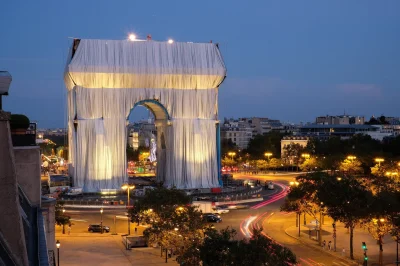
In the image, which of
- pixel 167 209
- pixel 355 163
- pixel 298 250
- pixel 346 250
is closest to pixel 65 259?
pixel 167 209

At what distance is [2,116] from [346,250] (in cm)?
2421

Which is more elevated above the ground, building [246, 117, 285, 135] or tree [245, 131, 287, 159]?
building [246, 117, 285, 135]

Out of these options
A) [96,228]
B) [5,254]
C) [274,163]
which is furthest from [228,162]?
[5,254]

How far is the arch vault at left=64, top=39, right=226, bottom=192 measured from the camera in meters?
50.9

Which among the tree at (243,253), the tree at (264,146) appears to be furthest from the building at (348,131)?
the tree at (243,253)

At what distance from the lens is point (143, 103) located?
178ft

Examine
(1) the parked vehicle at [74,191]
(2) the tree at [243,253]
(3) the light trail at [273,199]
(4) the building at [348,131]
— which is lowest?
(3) the light trail at [273,199]

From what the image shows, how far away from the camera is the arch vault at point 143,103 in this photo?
50938mm

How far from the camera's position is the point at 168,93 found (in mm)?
53750

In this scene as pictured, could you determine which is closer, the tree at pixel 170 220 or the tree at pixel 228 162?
the tree at pixel 170 220

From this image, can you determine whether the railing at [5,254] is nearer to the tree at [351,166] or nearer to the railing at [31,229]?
the railing at [31,229]

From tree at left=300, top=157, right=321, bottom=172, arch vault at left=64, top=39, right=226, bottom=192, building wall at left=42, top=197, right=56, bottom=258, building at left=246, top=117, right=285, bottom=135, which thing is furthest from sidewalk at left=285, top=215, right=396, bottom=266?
building at left=246, top=117, right=285, bottom=135

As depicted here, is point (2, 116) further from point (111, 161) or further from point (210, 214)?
point (111, 161)

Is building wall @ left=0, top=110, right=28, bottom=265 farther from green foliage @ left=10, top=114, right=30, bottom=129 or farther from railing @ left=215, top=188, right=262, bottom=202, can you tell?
railing @ left=215, top=188, right=262, bottom=202
